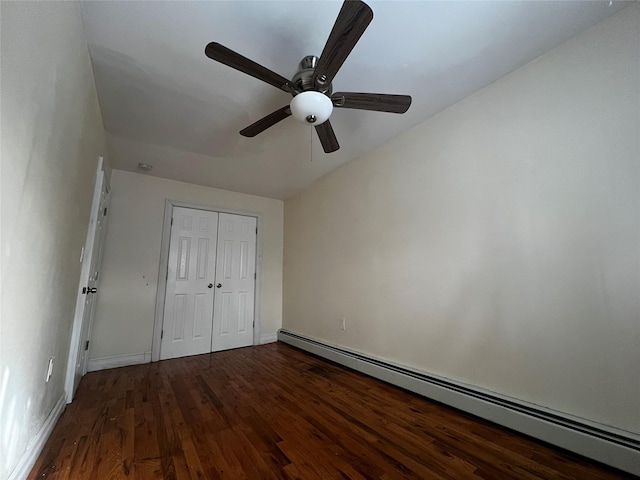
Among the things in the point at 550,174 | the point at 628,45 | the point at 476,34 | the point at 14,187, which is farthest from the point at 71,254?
the point at 628,45

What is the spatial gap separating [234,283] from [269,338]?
3.58ft

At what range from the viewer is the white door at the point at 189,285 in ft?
11.5

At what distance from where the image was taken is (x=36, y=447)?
4.63 feet

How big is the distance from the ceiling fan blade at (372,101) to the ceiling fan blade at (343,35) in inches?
6.5

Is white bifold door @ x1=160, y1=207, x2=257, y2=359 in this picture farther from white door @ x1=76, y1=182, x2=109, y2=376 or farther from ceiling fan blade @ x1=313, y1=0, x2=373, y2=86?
ceiling fan blade @ x1=313, y1=0, x2=373, y2=86

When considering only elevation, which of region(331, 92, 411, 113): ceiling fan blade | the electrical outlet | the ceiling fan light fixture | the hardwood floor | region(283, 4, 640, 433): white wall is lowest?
the hardwood floor

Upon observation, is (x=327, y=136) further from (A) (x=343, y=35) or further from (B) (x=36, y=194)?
(B) (x=36, y=194)

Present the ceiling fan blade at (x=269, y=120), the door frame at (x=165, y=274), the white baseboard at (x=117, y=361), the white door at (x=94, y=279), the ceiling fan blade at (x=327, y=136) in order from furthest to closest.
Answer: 1. the door frame at (x=165, y=274)
2. the white baseboard at (x=117, y=361)
3. the white door at (x=94, y=279)
4. the ceiling fan blade at (x=327, y=136)
5. the ceiling fan blade at (x=269, y=120)

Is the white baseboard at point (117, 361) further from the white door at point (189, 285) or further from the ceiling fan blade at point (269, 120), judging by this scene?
the ceiling fan blade at point (269, 120)

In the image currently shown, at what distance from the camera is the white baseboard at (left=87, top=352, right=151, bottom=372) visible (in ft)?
9.63

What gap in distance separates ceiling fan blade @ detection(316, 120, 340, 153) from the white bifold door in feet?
8.49

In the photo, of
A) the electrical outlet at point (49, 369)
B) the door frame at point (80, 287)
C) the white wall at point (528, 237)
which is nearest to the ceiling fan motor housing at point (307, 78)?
the white wall at point (528, 237)

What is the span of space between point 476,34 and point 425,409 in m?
2.59

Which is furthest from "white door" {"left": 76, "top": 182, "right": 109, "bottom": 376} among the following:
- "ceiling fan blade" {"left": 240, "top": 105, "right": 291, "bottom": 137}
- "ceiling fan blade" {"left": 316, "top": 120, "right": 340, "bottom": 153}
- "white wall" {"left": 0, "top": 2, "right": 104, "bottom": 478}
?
"ceiling fan blade" {"left": 316, "top": 120, "right": 340, "bottom": 153}
